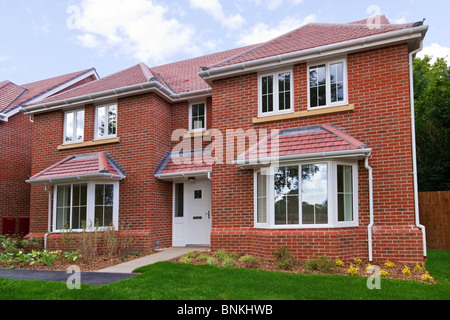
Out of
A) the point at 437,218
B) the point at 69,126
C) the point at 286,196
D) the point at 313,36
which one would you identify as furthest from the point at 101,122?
the point at 437,218

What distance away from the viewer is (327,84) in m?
9.76

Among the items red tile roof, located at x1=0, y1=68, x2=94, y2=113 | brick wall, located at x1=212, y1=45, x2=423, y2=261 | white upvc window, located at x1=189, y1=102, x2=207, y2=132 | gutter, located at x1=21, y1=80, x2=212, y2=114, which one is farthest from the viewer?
red tile roof, located at x1=0, y1=68, x2=94, y2=113

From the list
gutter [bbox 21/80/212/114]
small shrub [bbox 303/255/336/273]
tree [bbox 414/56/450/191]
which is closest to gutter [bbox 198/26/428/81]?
gutter [bbox 21/80/212/114]

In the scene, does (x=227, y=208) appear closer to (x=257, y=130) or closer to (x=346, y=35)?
(x=257, y=130)

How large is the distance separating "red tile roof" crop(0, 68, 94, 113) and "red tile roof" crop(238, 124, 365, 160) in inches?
455

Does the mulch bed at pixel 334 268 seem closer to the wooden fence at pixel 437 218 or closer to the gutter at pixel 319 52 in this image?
the gutter at pixel 319 52

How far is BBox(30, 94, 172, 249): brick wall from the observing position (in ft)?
38.8

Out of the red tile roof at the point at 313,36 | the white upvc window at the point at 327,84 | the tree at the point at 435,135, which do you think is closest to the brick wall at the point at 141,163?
the red tile roof at the point at 313,36

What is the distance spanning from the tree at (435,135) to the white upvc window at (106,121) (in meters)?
16.0

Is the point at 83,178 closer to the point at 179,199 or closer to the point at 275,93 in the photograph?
the point at 179,199

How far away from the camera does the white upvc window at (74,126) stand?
1348cm

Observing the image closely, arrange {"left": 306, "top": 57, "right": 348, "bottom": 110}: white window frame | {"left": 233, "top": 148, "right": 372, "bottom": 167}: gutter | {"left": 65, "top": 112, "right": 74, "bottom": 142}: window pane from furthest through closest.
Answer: {"left": 65, "top": 112, "right": 74, "bottom": 142}: window pane
{"left": 306, "top": 57, "right": 348, "bottom": 110}: white window frame
{"left": 233, "top": 148, "right": 372, "bottom": 167}: gutter

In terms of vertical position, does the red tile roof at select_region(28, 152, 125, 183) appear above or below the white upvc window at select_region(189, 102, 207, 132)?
below

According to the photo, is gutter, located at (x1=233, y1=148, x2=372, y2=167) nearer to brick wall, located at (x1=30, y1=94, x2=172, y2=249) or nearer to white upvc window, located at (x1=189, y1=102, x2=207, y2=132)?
white upvc window, located at (x1=189, y1=102, x2=207, y2=132)
